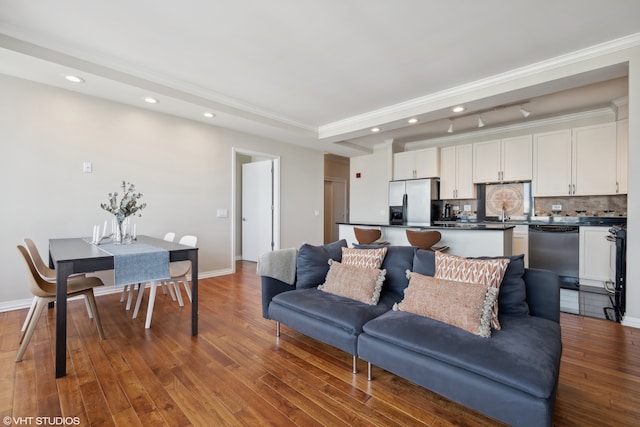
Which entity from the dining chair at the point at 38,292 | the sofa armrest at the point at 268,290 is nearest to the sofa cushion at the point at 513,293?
the sofa armrest at the point at 268,290

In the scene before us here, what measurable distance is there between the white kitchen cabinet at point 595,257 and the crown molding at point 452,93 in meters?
2.57

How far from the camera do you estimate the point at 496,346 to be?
4.81 ft

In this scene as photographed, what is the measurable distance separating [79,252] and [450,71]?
4.07 metres

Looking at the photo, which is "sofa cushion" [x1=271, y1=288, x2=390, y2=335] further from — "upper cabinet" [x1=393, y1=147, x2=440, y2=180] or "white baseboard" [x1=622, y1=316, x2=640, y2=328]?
"upper cabinet" [x1=393, y1=147, x2=440, y2=180]

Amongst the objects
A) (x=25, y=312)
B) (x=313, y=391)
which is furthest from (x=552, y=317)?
(x=25, y=312)

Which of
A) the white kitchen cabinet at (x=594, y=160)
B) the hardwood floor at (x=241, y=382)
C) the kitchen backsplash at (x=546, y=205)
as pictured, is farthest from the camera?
the kitchen backsplash at (x=546, y=205)

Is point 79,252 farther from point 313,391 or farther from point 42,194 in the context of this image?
point 313,391

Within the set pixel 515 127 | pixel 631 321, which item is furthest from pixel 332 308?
pixel 515 127

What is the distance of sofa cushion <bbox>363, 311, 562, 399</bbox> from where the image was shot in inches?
50.4

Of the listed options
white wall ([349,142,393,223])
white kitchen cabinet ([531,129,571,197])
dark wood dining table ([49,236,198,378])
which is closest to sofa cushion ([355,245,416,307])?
dark wood dining table ([49,236,198,378])

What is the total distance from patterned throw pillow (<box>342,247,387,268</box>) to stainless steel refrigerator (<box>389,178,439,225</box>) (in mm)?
3593

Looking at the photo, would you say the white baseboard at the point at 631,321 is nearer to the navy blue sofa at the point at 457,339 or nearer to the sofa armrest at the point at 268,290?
the navy blue sofa at the point at 457,339

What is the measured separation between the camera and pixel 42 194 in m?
3.21

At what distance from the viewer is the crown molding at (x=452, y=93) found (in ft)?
8.98
